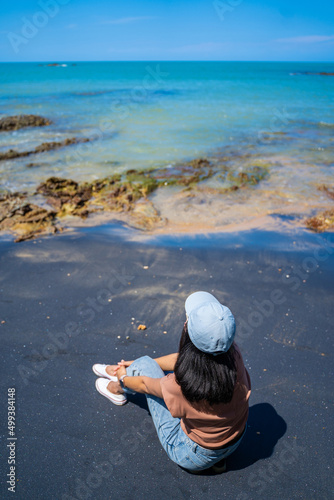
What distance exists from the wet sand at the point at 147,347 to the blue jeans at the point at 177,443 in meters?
0.23

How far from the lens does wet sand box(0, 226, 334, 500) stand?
2.35 metres

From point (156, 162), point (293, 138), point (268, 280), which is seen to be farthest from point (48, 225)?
point (293, 138)

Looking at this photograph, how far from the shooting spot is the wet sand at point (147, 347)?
2.35 meters

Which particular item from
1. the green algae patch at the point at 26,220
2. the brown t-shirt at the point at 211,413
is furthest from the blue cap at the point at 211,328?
the green algae patch at the point at 26,220

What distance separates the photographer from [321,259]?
5.02 meters

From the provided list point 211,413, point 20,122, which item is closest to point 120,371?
point 211,413

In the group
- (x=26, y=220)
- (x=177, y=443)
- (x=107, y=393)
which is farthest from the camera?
(x=26, y=220)

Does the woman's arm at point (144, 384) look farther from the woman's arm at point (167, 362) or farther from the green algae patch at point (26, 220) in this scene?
the green algae patch at point (26, 220)

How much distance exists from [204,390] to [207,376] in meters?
0.08

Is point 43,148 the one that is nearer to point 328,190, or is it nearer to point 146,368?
point 328,190

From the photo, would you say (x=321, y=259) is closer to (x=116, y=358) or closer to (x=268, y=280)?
(x=268, y=280)

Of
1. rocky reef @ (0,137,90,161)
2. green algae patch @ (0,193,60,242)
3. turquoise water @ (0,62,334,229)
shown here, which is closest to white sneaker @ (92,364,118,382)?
green algae patch @ (0,193,60,242)

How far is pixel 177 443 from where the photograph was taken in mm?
2236

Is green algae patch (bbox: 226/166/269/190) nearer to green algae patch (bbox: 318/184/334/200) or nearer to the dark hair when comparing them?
green algae patch (bbox: 318/184/334/200)
